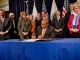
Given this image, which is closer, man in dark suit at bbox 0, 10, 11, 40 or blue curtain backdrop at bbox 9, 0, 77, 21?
man in dark suit at bbox 0, 10, 11, 40

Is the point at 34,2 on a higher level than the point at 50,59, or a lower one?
higher

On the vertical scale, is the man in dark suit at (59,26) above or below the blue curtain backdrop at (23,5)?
below

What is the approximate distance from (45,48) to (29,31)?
3.41 metres

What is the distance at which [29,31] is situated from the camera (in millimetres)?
7766

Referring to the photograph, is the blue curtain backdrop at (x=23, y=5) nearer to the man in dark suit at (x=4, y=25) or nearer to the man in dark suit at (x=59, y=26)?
the man in dark suit at (x=59, y=26)

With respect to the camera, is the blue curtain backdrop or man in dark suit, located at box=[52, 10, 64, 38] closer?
man in dark suit, located at box=[52, 10, 64, 38]

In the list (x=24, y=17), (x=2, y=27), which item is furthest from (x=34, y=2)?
(x=2, y=27)

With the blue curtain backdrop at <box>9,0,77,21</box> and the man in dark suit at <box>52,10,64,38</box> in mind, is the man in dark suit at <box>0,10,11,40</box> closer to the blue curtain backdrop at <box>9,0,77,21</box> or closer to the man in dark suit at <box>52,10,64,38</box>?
the man in dark suit at <box>52,10,64,38</box>

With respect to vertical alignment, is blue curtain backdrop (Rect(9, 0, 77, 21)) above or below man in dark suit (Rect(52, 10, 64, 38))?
above

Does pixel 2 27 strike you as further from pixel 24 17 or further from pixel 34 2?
pixel 34 2

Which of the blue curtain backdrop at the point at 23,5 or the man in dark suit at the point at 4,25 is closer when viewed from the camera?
the man in dark suit at the point at 4,25

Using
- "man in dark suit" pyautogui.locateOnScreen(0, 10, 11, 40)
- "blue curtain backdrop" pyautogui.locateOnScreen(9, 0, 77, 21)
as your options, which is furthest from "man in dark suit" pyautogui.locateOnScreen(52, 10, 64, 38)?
"blue curtain backdrop" pyautogui.locateOnScreen(9, 0, 77, 21)

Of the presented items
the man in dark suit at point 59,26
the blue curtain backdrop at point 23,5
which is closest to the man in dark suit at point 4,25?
the man in dark suit at point 59,26

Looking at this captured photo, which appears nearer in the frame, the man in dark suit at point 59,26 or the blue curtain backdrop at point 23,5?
the man in dark suit at point 59,26
